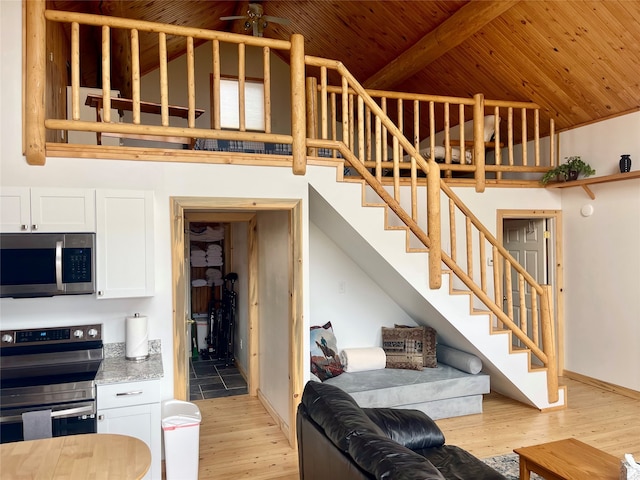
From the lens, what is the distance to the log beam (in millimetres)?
4848

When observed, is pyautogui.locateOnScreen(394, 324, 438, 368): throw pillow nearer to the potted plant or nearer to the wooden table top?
the potted plant

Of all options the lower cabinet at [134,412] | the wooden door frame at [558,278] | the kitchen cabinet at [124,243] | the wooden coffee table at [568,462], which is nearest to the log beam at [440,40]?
the wooden door frame at [558,278]

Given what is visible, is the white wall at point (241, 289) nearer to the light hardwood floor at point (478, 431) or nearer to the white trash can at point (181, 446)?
the light hardwood floor at point (478, 431)

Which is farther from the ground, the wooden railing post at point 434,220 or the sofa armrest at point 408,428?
the wooden railing post at point 434,220

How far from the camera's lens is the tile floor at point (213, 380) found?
562cm

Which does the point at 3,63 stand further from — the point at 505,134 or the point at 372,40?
the point at 505,134

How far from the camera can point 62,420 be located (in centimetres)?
300

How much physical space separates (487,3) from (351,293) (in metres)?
3.30

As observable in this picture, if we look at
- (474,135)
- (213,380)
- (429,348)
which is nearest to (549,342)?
(429,348)

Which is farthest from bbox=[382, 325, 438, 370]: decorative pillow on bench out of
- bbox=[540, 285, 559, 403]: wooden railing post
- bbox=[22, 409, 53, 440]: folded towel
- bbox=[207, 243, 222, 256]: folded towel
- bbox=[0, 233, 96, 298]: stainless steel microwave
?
bbox=[207, 243, 222, 256]: folded towel

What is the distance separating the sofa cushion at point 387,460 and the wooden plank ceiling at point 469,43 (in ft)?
14.1

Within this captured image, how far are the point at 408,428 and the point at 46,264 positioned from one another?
260 centimetres

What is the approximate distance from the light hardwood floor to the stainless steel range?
3.62 ft

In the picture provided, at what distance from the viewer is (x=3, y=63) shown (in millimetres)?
3266
